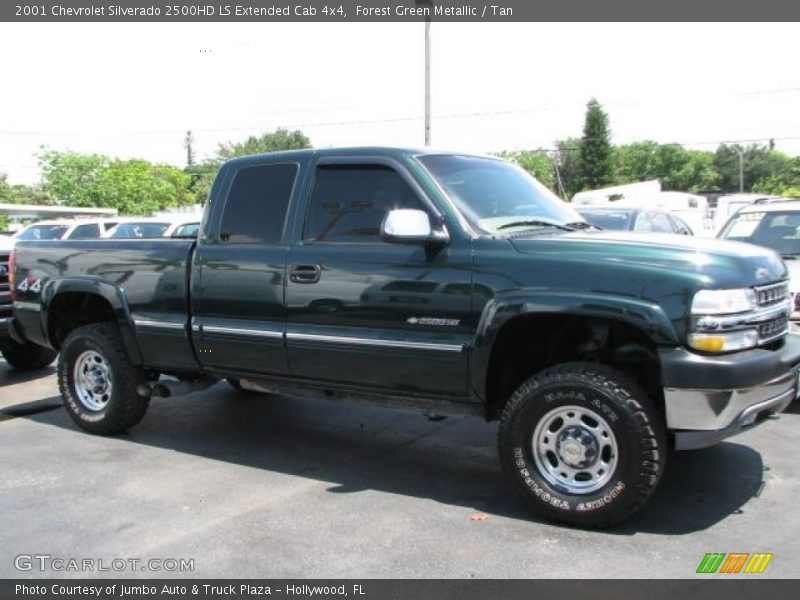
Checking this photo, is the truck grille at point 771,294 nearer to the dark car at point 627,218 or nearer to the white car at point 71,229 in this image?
the dark car at point 627,218

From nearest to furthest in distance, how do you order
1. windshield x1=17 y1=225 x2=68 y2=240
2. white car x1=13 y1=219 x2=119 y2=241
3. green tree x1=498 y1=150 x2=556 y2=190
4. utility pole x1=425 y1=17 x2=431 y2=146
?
white car x1=13 y1=219 x2=119 y2=241, windshield x1=17 y1=225 x2=68 y2=240, utility pole x1=425 y1=17 x2=431 y2=146, green tree x1=498 y1=150 x2=556 y2=190

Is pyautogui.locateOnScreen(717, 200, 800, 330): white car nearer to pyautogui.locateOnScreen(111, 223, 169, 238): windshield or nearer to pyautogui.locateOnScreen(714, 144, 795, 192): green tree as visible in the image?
pyautogui.locateOnScreen(111, 223, 169, 238): windshield

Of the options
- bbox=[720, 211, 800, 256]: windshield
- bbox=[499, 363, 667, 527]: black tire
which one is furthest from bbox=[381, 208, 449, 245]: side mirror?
bbox=[720, 211, 800, 256]: windshield

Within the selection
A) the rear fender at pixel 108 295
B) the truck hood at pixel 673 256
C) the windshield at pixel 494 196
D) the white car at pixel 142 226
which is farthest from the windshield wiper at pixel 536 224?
the white car at pixel 142 226

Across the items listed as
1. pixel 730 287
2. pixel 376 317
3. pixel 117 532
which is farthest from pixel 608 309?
pixel 117 532

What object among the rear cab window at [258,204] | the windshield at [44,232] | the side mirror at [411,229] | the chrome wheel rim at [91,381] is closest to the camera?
the side mirror at [411,229]

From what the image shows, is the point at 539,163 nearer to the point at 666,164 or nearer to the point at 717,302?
the point at 666,164

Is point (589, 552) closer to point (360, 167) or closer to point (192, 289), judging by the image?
point (360, 167)

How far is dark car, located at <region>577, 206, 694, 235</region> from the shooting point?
993 cm

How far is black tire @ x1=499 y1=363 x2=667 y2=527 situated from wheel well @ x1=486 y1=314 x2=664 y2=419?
8.4 inches

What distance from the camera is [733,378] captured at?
11.8 feet

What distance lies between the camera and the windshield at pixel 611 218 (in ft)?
32.5

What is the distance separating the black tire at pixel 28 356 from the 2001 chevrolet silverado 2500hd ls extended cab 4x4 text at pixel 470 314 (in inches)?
131
